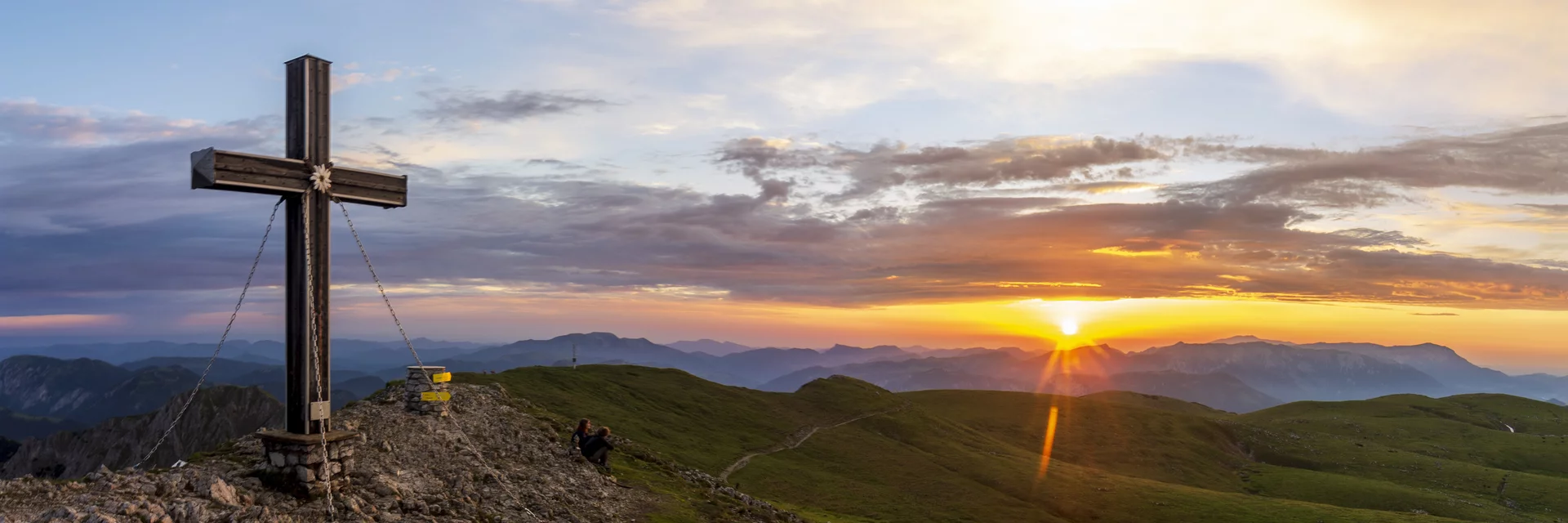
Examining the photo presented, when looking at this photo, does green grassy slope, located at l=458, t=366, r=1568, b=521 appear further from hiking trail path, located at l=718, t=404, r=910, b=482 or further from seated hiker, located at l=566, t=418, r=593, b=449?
seated hiker, located at l=566, t=418, r=593, b=449

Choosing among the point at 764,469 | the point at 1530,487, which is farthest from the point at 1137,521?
the point at 1530,487

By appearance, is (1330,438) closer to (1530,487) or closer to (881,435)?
(1530,487)

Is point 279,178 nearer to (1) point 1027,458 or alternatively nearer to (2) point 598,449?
(2) point 598,449

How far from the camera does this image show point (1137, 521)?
9500 centimetres

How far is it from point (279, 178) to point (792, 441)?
99.5 m

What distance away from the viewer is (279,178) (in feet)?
81.9

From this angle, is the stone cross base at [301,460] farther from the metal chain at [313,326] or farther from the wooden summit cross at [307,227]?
the wooden summit cross at [307,227]

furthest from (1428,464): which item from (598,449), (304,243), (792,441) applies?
(304,243)

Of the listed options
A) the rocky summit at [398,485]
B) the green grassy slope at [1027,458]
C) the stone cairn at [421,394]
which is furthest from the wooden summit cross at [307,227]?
the green grassy slope at [1027,458]

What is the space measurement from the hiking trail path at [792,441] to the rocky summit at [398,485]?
37150 mm

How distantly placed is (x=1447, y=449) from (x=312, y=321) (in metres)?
211

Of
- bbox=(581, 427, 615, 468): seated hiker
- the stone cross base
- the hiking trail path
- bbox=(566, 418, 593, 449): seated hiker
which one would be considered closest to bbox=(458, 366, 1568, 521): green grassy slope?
the hiking trail path

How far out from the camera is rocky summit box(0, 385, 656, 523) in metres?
22.4

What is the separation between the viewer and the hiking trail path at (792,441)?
93.6 meters
